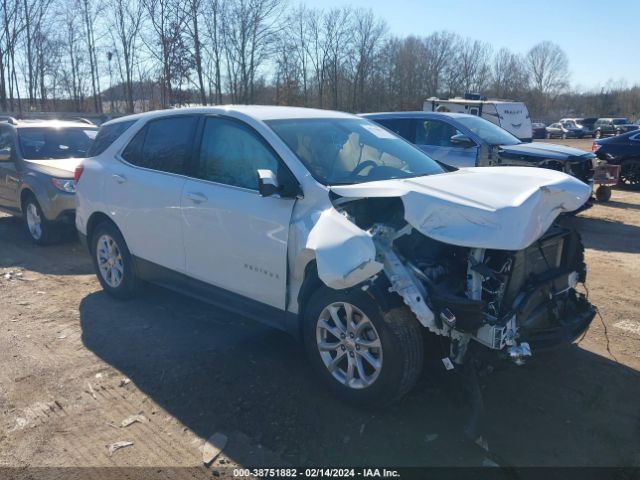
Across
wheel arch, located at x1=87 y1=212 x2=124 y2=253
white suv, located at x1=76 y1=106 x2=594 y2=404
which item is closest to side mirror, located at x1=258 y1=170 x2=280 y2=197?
white suv, located at x1=76 y1=106 x2=594 y2=404

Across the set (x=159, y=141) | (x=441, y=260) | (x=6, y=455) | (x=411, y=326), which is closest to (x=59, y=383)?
(x=6, y=455)

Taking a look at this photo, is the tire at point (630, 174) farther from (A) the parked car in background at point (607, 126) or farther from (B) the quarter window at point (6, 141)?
(A) the parked car in background at point (607, 126)

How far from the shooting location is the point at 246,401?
A: 139 inches

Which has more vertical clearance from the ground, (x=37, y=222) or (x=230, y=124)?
(x=230, y=124)

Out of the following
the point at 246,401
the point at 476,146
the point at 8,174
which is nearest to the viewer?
the point at 246,401

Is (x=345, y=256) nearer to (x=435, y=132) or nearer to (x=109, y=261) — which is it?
(x=109, y=261)

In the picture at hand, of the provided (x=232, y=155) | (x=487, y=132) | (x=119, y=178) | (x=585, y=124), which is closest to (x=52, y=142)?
(x=119, y=178)

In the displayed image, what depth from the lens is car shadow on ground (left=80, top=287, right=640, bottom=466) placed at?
3.02 meters

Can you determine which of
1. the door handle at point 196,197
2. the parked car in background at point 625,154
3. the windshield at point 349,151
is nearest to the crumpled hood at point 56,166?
the door handle at point 196,197

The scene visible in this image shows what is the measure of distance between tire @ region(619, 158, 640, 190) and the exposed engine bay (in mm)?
11411

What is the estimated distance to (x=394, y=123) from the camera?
10664 millimetres

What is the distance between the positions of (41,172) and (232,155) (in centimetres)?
491

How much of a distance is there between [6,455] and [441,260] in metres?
2.88

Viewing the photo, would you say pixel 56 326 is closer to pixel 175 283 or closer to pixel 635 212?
pixel 175 283
